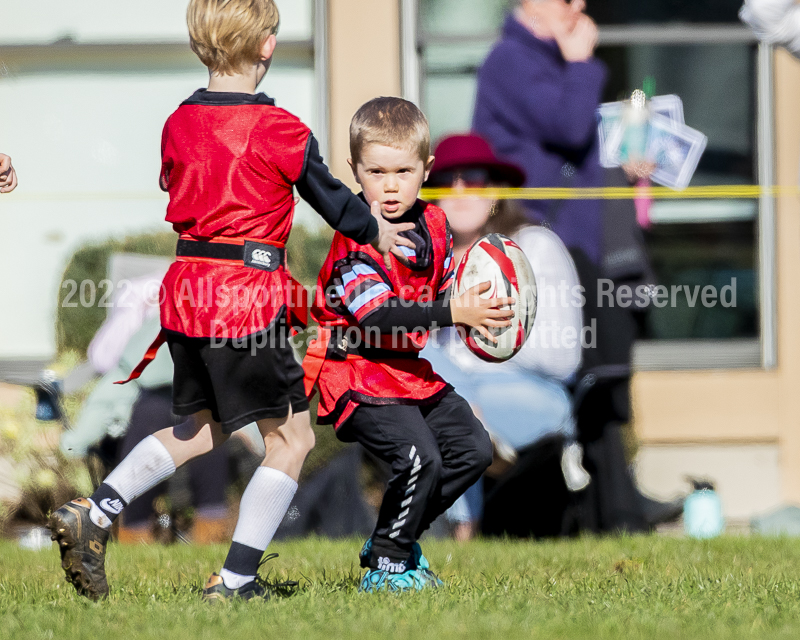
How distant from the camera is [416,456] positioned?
3537mm

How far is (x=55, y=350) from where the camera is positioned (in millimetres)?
6344

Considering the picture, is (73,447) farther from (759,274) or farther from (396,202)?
(759,274)

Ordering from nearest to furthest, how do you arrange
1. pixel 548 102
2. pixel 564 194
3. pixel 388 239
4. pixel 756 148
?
1. pixel 388 239
2. pixel 564 194
3. pixel 548 102
4. pixel 756 148

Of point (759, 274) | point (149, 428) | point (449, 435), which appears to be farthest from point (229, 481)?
point (759, 274)

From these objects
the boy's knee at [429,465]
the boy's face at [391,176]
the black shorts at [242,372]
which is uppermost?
the boy's face at [391,176]

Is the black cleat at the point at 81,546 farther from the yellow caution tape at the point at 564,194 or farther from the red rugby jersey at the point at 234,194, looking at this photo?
the yellow caution tape at the point at 564,194

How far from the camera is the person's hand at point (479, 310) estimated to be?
11.5ft

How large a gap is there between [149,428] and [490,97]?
9.06ft

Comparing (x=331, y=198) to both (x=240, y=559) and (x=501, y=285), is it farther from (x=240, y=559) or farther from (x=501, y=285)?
(x=240, y=559)

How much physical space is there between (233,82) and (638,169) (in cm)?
378

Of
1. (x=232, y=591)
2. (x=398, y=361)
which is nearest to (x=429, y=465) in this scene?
(x=398, y=361)

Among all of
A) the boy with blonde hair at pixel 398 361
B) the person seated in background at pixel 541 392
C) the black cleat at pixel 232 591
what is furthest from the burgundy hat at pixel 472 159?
the black cleat at pixel 232 591

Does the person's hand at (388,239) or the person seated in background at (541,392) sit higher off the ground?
the person's hand at (388,239)

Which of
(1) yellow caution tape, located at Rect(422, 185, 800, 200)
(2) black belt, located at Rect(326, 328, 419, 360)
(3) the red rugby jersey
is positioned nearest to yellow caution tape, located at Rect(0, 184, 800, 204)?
(1) yellow caution tape, located at Rect(422, 185, 800, 200)
